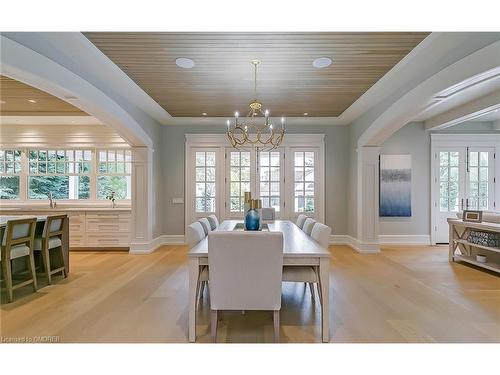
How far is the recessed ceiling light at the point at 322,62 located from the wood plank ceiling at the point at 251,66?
0.06m

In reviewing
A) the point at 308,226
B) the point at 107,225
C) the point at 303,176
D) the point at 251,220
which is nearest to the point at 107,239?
the point at 107,225

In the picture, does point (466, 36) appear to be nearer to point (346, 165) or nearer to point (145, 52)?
point (145, 52)

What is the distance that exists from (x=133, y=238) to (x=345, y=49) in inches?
189

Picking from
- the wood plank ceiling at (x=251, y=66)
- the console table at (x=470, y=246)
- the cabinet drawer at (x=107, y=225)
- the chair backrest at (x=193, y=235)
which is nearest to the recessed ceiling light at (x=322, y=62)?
the wood plank ceiling at (x=251, y=66)

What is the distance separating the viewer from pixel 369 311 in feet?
9.25

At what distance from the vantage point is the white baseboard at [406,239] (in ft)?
20.3

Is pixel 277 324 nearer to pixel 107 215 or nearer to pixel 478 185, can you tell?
pixel 107 215

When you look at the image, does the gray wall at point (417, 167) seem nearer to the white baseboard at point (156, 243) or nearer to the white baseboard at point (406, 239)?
the white baseboard at point (406, 239)

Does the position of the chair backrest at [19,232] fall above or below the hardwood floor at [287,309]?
above

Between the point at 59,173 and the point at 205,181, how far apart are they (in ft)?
10.6

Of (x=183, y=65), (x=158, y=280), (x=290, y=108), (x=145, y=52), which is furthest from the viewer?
(x=290, y=108)

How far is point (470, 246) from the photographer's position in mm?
4750

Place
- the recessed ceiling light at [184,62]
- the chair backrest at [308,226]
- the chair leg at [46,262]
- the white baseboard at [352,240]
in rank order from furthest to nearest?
the white baseboard at [352,240]
the chair leg at [46,262]
the chair backrest at [308,226]
the recessed ceiling light at [184,62]

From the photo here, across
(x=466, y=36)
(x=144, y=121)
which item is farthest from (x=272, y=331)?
(x=144, y=121)
